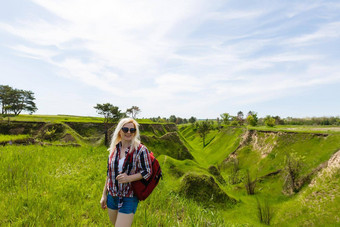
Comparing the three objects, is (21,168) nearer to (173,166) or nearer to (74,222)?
(74,222)

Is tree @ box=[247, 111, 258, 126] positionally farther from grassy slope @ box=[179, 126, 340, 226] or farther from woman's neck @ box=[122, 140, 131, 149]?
woman's neck @ box=[122, 140, 131, 149]

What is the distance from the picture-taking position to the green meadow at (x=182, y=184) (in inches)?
176

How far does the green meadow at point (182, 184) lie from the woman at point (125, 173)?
1.36 m

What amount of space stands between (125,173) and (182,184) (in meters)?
12.8

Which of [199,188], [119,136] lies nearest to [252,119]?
[199,188]

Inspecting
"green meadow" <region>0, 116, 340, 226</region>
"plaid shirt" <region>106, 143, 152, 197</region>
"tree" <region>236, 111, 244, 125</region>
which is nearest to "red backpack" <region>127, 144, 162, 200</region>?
"plaid shirt" <region>106, 143, 152, 197</region>

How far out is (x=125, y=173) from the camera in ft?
9.93

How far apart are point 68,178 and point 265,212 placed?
66.3 ft

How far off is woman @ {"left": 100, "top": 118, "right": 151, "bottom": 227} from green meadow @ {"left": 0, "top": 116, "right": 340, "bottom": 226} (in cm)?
136

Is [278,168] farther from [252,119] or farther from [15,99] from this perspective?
[15,99]

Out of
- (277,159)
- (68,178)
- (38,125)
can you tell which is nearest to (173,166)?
(68,178)

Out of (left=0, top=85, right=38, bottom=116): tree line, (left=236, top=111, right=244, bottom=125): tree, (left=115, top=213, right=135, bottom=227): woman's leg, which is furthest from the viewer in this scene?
(left=236, top=111, right=244, bottom=125): tree

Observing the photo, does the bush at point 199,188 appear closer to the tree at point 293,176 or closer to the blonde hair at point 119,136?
the blonde hair at point 119,136

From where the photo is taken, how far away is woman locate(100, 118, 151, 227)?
9.72ft
